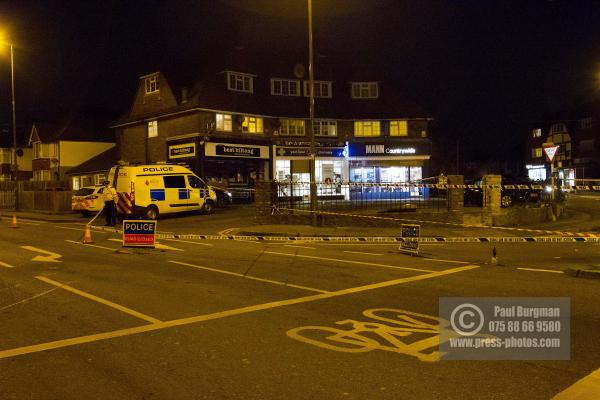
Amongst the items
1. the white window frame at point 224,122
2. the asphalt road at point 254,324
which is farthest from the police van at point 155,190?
the white window frame at point 224,122

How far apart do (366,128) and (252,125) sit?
28.4ft

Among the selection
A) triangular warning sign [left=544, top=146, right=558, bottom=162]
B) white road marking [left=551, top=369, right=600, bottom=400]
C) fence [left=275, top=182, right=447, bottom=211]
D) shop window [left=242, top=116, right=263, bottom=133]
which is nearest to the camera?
white road marking [left=551, top=369, right=600, bottom=400]

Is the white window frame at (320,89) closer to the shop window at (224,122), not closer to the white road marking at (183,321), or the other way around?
the shop window at (224,122)

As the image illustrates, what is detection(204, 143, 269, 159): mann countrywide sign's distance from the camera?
35.6m

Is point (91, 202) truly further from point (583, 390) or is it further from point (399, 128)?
point (583, 390)

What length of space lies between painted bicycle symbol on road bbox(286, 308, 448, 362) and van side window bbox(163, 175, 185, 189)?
740 inches

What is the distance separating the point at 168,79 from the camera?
1515 inches

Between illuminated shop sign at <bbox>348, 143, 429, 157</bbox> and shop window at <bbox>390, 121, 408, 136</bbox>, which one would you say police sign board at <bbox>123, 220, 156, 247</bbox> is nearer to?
illuminated shop sign at <bbox>348, 143, 429, 157</bbox>

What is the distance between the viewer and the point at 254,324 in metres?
7.17

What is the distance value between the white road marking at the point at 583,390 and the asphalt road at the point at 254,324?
0.07 meters

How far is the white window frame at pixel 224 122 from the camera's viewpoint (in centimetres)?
3625

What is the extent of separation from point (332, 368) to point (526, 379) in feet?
5.89

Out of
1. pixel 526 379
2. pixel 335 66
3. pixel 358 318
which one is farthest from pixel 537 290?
pixel 335 66

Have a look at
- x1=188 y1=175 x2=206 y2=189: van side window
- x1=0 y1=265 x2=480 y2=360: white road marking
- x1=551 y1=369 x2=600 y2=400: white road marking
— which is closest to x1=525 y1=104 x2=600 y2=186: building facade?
x1=188 y1=175 x2=206 y2=189: van side window
